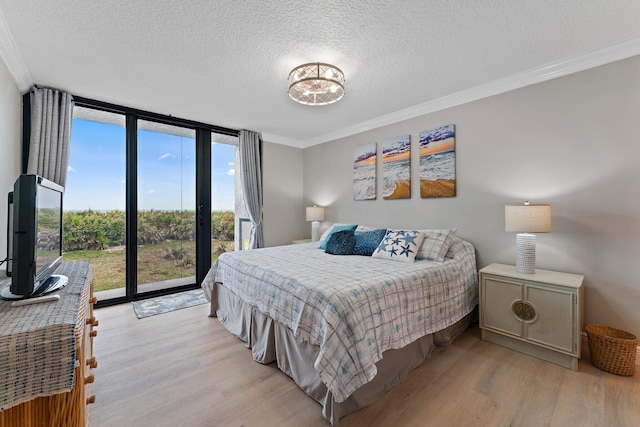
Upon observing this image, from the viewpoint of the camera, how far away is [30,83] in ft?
8.70

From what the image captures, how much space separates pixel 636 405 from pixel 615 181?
1.58 meters

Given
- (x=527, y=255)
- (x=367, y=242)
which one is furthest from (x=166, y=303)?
(x=527, y=255)

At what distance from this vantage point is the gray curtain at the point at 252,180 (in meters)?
4.31

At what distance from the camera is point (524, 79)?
2.54m

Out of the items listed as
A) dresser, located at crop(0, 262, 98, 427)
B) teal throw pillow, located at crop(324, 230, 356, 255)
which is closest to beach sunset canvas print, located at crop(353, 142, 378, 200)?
teal throw pillow, located at crop(324, 230, 356, 255)

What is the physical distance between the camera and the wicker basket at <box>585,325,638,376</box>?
1878 millimetres

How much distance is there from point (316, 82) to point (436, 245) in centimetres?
194

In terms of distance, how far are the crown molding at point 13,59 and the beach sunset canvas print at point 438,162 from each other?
3793 mm

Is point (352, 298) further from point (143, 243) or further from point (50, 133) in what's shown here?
point (50, 133)

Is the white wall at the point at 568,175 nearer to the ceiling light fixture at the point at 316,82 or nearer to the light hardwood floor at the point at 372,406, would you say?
the light hardwood floor at the point at 372,406

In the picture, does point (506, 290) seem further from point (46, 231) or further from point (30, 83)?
point (30, 83)

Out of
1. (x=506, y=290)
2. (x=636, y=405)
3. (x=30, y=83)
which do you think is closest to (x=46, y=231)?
(x=30, y=83)

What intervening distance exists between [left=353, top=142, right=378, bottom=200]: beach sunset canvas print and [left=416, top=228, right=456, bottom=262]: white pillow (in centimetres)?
128

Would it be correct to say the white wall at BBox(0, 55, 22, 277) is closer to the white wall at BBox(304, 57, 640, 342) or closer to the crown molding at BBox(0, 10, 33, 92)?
the crown molding at BBox(0, 10, 33, 92)
